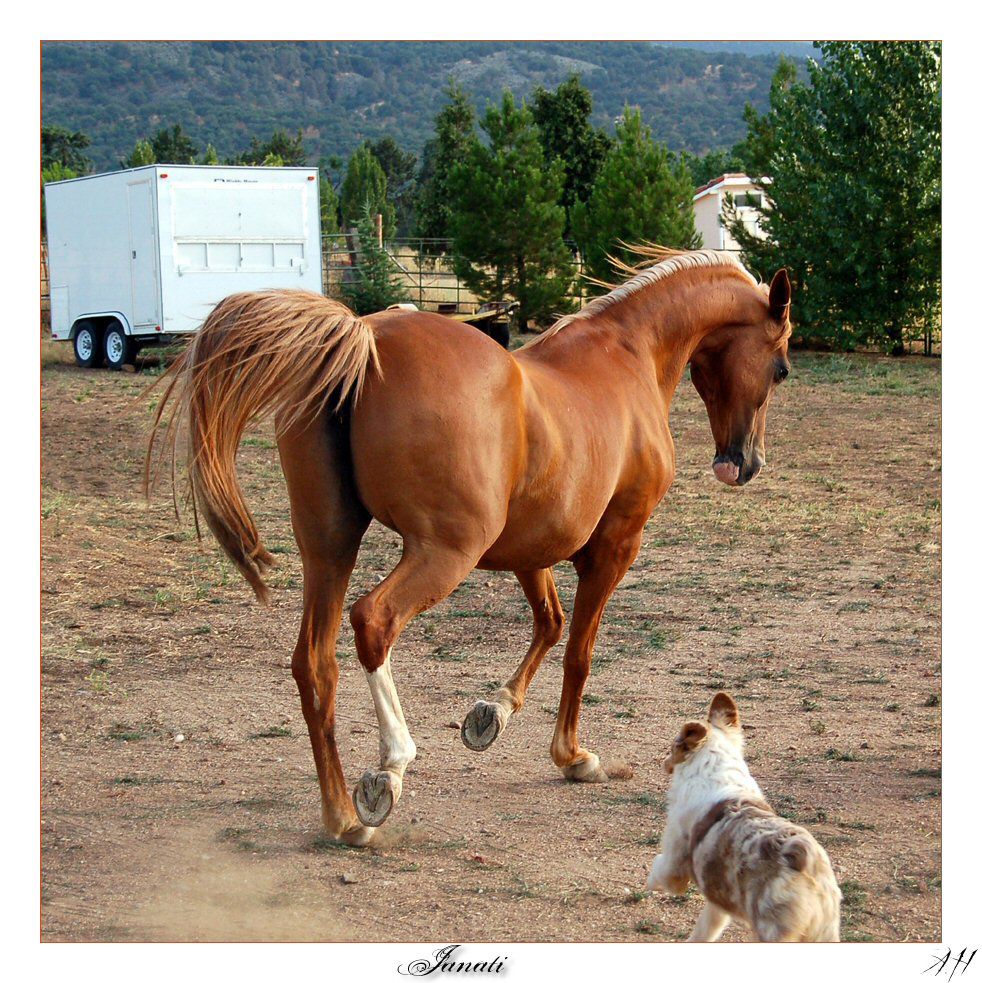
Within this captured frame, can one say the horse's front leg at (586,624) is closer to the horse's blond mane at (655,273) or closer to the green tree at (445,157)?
the horse's blond mane at (655,273)

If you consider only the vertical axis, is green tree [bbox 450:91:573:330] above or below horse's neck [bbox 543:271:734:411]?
above

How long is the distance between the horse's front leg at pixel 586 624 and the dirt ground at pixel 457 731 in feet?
0.46

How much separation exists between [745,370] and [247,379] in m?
2.39

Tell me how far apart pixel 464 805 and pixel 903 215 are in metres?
17.0

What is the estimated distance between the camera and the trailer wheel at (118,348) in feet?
64.3

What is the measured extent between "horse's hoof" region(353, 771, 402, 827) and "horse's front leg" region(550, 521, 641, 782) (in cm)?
122

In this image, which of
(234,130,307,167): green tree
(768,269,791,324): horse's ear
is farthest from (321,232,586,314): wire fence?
(234,130,307,167): green tree

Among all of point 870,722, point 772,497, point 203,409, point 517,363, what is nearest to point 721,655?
point 870,722

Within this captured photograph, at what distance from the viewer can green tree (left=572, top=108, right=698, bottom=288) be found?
2295 centimetres

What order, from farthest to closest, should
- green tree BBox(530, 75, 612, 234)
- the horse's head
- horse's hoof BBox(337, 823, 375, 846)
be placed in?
green tree BBox(530, 75, 612, 234) → the horse's head → horse's hoof BBox(337, 823, 375, 846)

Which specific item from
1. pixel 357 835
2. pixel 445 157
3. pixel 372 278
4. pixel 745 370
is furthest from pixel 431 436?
pixel 445 157

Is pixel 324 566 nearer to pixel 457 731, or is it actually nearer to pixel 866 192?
pixel 457 731

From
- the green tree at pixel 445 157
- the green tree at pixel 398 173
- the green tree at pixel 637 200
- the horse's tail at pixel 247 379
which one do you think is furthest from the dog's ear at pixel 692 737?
A: the green tree at pixel 398 173

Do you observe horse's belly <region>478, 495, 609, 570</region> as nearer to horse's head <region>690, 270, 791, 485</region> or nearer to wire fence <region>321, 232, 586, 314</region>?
horse's head <region>690, 270, 791, 485</region>
